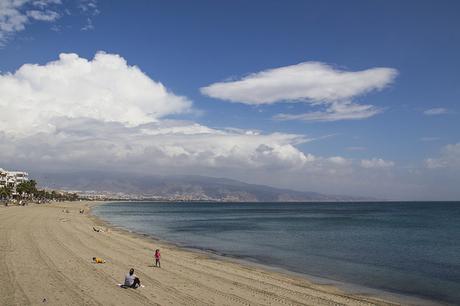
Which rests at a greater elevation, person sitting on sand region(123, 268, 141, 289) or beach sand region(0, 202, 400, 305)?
person sitting on sand region(123, 268, 141, 289)

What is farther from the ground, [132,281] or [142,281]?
[132,281]

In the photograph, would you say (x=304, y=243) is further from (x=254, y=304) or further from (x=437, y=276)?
(x=254, y=304)

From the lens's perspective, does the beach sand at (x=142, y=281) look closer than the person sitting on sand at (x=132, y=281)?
Yes

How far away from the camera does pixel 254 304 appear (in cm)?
1844

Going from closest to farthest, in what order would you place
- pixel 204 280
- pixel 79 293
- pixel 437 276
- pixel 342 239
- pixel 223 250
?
pixel 79 293
pixel 204 280
pixel 437 276
pixel 223 250
pixel 342 239

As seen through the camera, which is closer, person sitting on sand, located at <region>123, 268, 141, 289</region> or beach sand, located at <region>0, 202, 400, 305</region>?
beach sand, located at <region>0, 202, 400, 305</region>

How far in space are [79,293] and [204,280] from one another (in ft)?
25.1

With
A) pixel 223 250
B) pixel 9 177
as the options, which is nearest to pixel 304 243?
pixel 223 250

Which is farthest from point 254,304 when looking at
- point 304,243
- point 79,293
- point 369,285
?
point 304,243

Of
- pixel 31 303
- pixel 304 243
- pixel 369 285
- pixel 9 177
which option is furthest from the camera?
pixel 9 177

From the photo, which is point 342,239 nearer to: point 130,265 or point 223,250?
point 223,250

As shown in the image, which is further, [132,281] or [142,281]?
[142,281]

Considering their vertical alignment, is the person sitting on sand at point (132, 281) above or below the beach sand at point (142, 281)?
above

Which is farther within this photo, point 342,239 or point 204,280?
point 342,239
